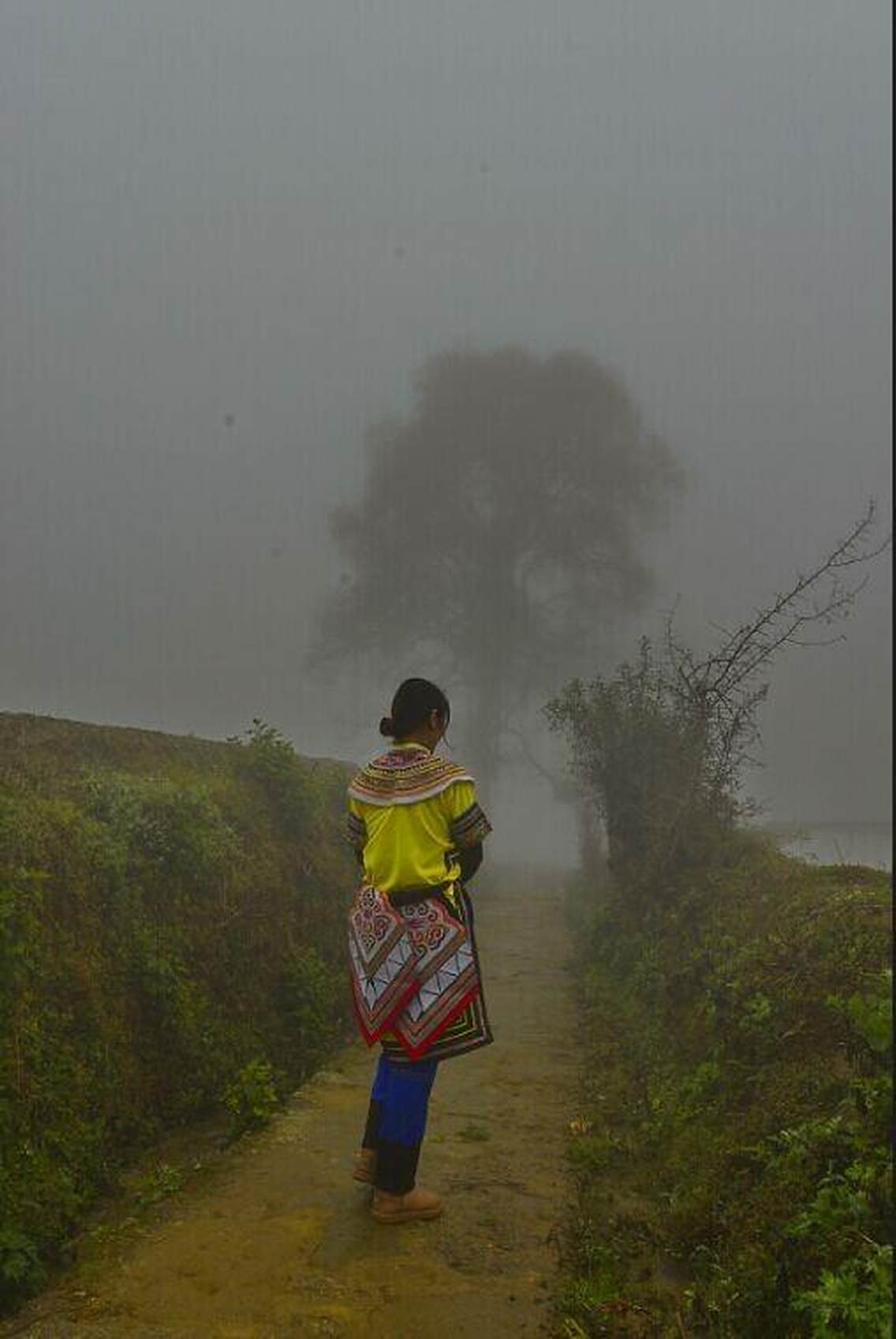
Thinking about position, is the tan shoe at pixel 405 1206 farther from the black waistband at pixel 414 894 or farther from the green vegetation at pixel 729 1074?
the black waistband at pixel 414 894

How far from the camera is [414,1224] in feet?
13.2

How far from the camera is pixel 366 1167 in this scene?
4184mm

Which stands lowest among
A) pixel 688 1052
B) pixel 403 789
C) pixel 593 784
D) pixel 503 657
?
pixel 688 1052

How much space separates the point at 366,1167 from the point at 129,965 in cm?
199

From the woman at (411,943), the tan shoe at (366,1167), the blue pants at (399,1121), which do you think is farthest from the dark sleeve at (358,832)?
the tan shoe at (366,1167)

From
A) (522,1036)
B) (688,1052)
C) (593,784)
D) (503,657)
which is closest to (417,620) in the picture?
(503,657)

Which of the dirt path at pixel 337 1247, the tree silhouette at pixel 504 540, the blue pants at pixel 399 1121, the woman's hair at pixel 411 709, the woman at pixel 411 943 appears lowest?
the dirt path at pixel 337 1247

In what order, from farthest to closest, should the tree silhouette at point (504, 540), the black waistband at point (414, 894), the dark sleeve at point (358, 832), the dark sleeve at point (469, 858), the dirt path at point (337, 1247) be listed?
the tree silhouette at point (504, 540)
the dark sleeve at point (358, 832)
the dark sleeve at point (469, 858)
the black waistband at point (414, 894)
the dirt path at point (337, 1247)

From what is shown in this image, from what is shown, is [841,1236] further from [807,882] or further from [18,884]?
[807,882]

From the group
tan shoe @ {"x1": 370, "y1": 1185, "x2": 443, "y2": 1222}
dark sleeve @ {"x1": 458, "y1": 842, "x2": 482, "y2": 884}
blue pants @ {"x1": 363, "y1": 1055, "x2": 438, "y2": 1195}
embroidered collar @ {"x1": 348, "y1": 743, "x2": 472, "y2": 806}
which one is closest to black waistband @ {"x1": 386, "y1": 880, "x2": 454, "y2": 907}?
dark sleeve @ {"x1": 458, "y1": 842, "x2": 482, "y2": 884}

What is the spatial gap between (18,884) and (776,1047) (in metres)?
3.76

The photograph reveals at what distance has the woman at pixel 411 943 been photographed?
4.10 m

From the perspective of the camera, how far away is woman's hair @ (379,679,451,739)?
4.42 metres

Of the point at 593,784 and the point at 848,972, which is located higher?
the point at 593,784
